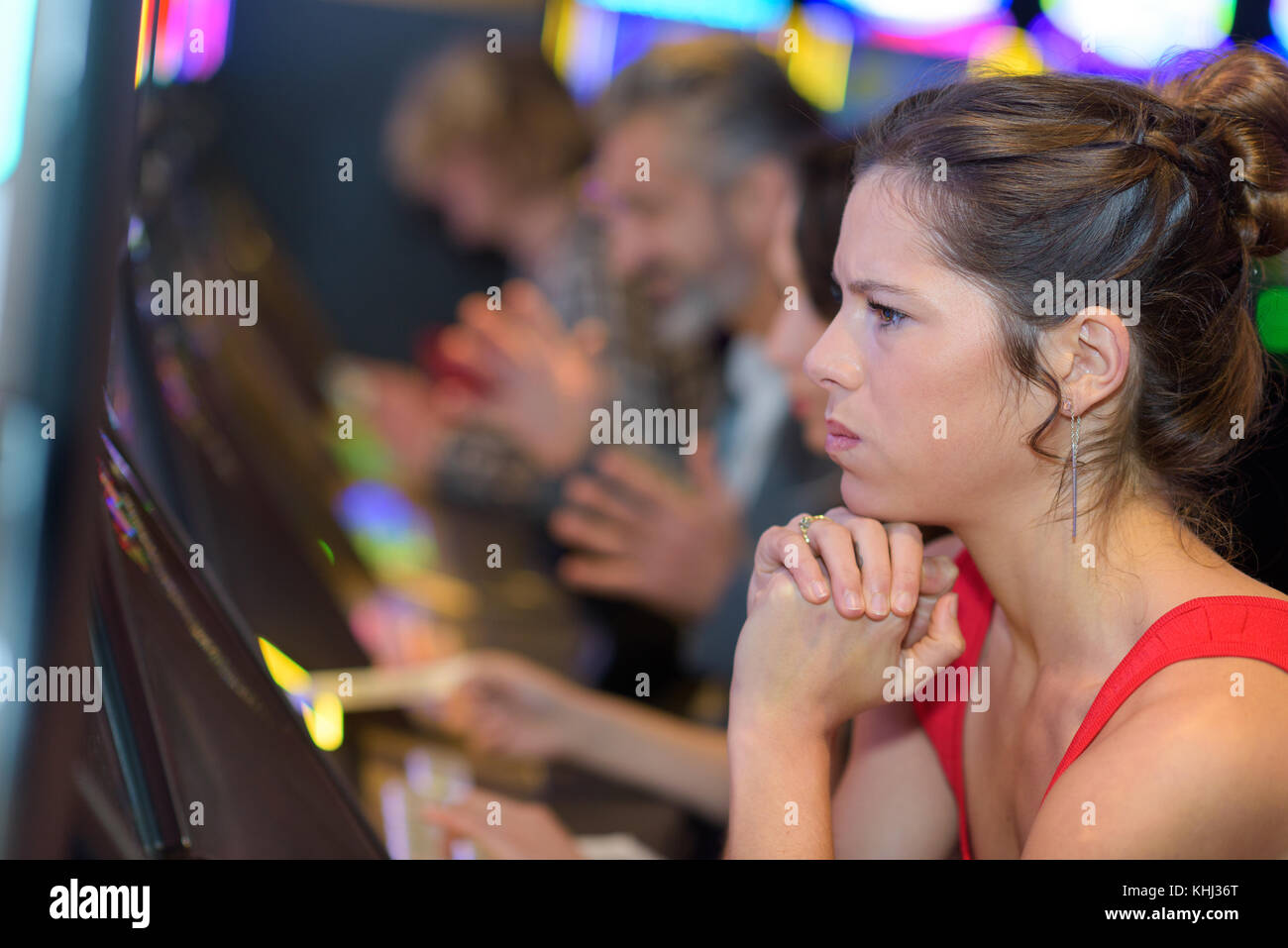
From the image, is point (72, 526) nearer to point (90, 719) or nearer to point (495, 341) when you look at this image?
point (90, 719)

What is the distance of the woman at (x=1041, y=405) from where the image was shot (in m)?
0.81

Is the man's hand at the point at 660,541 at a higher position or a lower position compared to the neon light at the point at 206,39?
lower

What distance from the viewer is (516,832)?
41.2 inches

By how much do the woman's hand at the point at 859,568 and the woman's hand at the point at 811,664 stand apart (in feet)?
0.05

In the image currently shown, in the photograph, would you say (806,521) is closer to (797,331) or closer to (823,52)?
(797,331)

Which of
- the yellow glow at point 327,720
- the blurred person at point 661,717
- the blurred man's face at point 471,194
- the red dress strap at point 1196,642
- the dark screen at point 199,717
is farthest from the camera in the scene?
the blurred man's face at point 471,194

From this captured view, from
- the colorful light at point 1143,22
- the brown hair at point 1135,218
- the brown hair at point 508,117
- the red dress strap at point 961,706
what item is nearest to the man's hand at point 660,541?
the red dress strap at point 961,706

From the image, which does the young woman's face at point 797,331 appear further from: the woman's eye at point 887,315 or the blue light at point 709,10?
the blue light at point 709,10

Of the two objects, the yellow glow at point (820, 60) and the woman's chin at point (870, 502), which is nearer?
the woman's chin at point (870, 502)

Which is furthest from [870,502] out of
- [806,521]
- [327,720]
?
[327,720]

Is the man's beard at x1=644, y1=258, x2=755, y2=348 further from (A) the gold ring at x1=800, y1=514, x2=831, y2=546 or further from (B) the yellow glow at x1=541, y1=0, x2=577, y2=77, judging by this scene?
(B) the yellow glow at x1=541, y1=0, x2=577, y2=77

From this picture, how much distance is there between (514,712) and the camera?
1.42 metres

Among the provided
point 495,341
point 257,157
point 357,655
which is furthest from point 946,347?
point 257,157

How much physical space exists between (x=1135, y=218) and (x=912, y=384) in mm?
203
